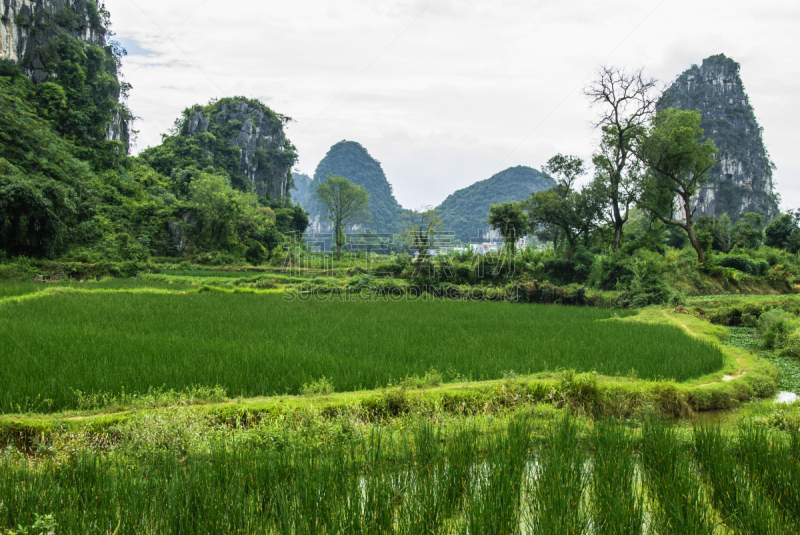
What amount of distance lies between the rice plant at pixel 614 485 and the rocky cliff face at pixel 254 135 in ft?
153

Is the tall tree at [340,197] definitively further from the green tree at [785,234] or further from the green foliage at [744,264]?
the green tree at [785,234]

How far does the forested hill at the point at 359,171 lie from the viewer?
7840 cm

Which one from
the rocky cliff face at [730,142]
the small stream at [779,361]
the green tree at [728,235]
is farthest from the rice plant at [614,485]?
the rocky cliff face at [730,142]

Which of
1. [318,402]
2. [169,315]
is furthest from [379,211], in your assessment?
[318,402]

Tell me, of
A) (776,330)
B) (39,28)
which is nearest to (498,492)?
(776,330)

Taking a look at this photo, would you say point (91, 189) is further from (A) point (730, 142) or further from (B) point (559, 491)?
(A) point (730, 142)

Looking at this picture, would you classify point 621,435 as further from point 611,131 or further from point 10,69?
point 10,69

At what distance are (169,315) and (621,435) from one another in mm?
8456

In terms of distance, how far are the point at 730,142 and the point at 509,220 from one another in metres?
51.6

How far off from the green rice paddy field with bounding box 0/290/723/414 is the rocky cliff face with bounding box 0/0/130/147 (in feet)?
92.7

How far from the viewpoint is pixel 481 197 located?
5747cm

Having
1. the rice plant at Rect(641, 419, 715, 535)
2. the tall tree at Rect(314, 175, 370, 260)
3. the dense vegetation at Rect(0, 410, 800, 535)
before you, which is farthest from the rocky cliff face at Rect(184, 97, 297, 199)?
the rice plant at Rect(641, 419, 715, 535)

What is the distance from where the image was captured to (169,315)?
8.34 metres

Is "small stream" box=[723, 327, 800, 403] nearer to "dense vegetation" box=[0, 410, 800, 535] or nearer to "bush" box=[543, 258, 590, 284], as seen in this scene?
→ "dense vegetation" box=[0, 410, 800, 535]
